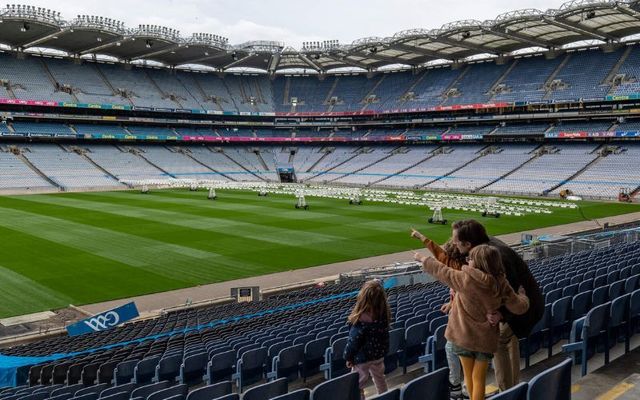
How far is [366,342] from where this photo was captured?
588 centimetres

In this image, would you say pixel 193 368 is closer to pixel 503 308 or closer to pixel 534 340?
pixel 534 340

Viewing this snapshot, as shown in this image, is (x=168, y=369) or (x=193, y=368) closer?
(x=193, y=368)

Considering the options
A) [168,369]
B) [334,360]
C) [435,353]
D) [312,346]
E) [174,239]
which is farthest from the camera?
[174,239]

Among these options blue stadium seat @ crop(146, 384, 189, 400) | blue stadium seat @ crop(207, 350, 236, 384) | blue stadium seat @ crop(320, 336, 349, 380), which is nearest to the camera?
blue stadium seat @ crop(146, 384, 189, 400)

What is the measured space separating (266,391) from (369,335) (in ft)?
4.24

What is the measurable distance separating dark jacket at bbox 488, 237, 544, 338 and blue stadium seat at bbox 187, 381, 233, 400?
297 centimetres

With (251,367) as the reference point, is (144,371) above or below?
below

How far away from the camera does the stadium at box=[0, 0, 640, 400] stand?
8750 mm

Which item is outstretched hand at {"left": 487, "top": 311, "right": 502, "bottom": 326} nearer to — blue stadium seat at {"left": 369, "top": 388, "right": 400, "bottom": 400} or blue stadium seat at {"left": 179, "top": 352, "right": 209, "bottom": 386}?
blue stadium seat at {"left": 369, "top": 388, "right": 400, "bottom": 400}

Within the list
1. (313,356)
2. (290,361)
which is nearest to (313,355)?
(313,356)

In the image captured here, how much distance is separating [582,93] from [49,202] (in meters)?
64.0

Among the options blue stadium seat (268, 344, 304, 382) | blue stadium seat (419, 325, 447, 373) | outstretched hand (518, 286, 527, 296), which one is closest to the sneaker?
outstretched hand (518, 286, 527, 296)

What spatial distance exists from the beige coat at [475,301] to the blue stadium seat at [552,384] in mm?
633

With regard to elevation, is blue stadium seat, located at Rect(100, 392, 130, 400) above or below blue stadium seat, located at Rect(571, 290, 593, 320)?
below
